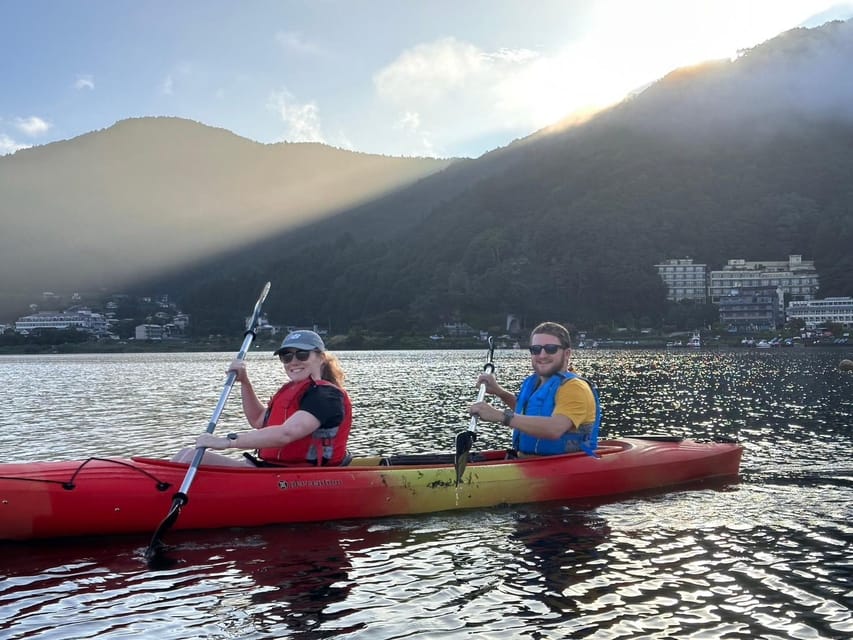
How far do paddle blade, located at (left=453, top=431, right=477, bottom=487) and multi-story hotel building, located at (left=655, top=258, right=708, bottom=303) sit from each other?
177 meters

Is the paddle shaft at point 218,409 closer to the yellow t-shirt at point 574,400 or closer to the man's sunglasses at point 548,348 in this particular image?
the man's sunglasses at point 548,348

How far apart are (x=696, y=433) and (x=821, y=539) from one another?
12.5 m

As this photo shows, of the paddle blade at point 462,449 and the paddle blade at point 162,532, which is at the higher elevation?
the paddle blade at point 462,449

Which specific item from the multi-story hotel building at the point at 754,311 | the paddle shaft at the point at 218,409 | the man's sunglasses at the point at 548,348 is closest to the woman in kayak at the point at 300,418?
the paddle shaft at the point at 218,409

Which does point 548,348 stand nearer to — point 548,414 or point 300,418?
point 548,414

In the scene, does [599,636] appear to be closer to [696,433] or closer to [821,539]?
[821,539]

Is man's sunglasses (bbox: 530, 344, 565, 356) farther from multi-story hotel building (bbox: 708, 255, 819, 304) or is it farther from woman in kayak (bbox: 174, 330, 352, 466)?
multi-story hotel building (bbox: 708, 255, 819, 304)

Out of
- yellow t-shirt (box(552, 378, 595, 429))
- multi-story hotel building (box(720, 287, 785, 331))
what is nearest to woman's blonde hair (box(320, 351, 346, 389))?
yellow t-shirt (box(552, 378, 595, 429))

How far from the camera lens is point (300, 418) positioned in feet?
32.4

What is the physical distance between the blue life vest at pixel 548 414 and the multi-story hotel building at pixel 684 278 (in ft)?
577

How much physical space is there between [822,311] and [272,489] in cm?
16860

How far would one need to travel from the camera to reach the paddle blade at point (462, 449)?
436 inches

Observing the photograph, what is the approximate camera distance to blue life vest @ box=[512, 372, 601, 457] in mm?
11750

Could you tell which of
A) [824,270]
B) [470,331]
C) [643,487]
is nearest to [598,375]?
[643,487]
